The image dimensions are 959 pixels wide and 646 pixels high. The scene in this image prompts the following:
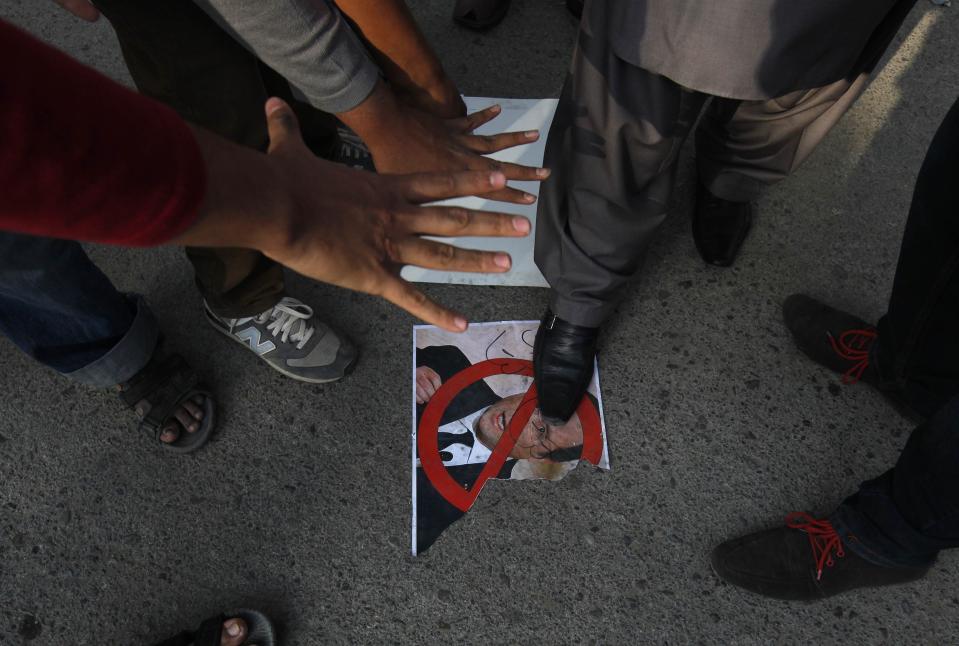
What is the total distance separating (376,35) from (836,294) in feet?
4.29

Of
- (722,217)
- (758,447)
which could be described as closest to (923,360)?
(758,447)

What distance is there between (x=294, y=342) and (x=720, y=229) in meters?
1.11

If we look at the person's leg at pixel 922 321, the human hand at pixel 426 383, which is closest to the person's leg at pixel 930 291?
the person's leg at pixel 922 321

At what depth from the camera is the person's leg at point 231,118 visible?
3.07 feet

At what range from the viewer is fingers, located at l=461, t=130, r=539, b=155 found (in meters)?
0.98

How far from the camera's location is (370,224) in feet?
2.38

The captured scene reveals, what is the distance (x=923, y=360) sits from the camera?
1.14 meters

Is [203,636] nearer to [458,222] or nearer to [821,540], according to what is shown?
[458,222]

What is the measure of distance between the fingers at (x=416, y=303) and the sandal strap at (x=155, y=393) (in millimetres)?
814

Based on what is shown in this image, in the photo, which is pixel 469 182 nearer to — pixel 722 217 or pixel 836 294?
pixel 722 217

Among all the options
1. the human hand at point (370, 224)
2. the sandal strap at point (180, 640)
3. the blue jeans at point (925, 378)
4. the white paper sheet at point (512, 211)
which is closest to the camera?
the human hand at point (370, 224)

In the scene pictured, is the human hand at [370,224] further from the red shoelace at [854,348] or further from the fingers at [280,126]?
the red shoelace at [854,348]

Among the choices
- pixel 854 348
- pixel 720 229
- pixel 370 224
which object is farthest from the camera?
pixel 720 229

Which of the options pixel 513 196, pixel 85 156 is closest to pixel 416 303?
pixel 513 196
